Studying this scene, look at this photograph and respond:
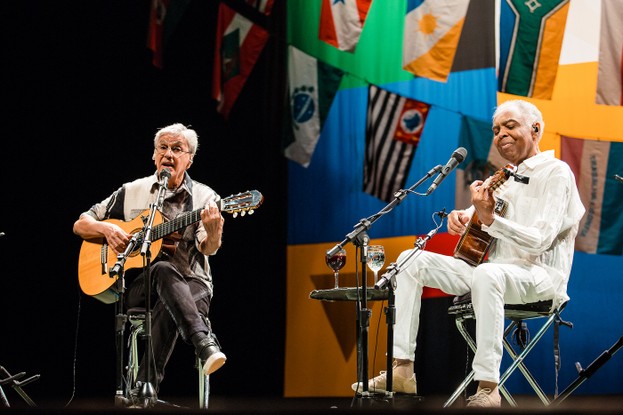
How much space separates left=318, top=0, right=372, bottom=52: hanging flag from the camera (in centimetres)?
573

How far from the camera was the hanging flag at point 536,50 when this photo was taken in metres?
5.02

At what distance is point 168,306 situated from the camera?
3682 mm

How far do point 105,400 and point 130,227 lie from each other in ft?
5.23

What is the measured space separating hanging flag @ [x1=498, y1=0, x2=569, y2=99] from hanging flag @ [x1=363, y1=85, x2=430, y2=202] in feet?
2.15

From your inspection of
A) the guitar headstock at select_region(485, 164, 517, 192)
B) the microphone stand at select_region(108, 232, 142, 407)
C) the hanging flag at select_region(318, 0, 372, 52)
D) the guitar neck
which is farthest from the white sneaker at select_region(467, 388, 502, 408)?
the hanging flag at select_region(318, 0, 372, 52)

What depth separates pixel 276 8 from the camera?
6.26 meters

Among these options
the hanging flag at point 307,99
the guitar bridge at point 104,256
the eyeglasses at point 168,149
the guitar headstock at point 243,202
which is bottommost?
the guitar bridge at point 104,256

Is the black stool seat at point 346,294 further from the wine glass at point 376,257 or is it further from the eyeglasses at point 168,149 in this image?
the eyeglasses at point 168,149

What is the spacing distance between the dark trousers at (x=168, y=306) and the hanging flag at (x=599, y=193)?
2494 millimetres

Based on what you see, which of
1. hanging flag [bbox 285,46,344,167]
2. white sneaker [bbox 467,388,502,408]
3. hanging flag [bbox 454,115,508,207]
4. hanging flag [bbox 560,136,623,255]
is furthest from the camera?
hanging flag [bbox 285,46,344,167]

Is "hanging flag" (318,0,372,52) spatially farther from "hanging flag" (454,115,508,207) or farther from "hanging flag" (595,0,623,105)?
"hanging flag" (595,0,623,105)

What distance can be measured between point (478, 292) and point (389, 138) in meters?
2.39

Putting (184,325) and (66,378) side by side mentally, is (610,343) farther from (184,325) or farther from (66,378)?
(66,378)

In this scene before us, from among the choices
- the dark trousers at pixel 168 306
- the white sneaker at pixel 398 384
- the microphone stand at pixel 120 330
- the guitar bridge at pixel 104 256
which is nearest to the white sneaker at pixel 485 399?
the white sneaker at pixel 398 384
